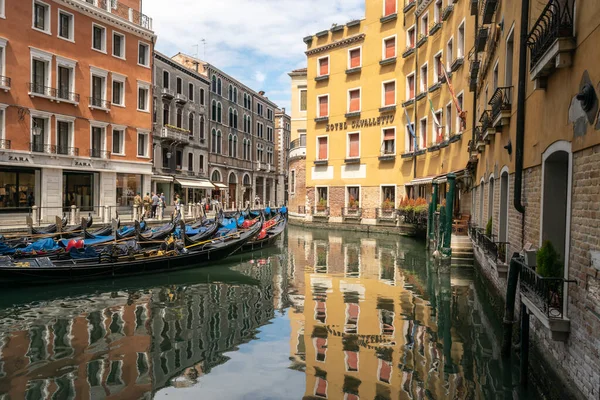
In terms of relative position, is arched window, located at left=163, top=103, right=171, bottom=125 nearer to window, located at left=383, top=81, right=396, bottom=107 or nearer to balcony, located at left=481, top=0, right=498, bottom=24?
window, located at left=383, top=81, right=396, bottom=107

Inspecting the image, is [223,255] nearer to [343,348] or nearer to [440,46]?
[343,348]

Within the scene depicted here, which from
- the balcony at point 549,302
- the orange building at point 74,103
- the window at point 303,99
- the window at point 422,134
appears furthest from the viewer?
the window at point 303,99

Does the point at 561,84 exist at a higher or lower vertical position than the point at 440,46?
lower

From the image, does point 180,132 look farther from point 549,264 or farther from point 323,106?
point 549,264

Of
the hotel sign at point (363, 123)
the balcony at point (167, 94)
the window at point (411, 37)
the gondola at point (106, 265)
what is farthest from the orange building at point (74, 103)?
the window at point (411, 37)

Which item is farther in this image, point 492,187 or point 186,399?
point 492,187

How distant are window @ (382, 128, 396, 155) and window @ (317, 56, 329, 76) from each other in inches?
191

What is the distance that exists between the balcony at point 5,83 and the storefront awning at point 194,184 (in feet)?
37.4

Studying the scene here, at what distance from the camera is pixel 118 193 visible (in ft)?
67.9

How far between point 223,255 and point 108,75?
11372 millimetres

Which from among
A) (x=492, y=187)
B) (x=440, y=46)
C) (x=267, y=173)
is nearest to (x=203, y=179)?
(x=267, y=173)

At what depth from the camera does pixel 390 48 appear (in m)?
21.3

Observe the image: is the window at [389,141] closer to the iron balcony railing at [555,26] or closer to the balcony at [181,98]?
the balcony at [181,98]

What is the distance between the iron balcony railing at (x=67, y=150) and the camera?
1791 cm
